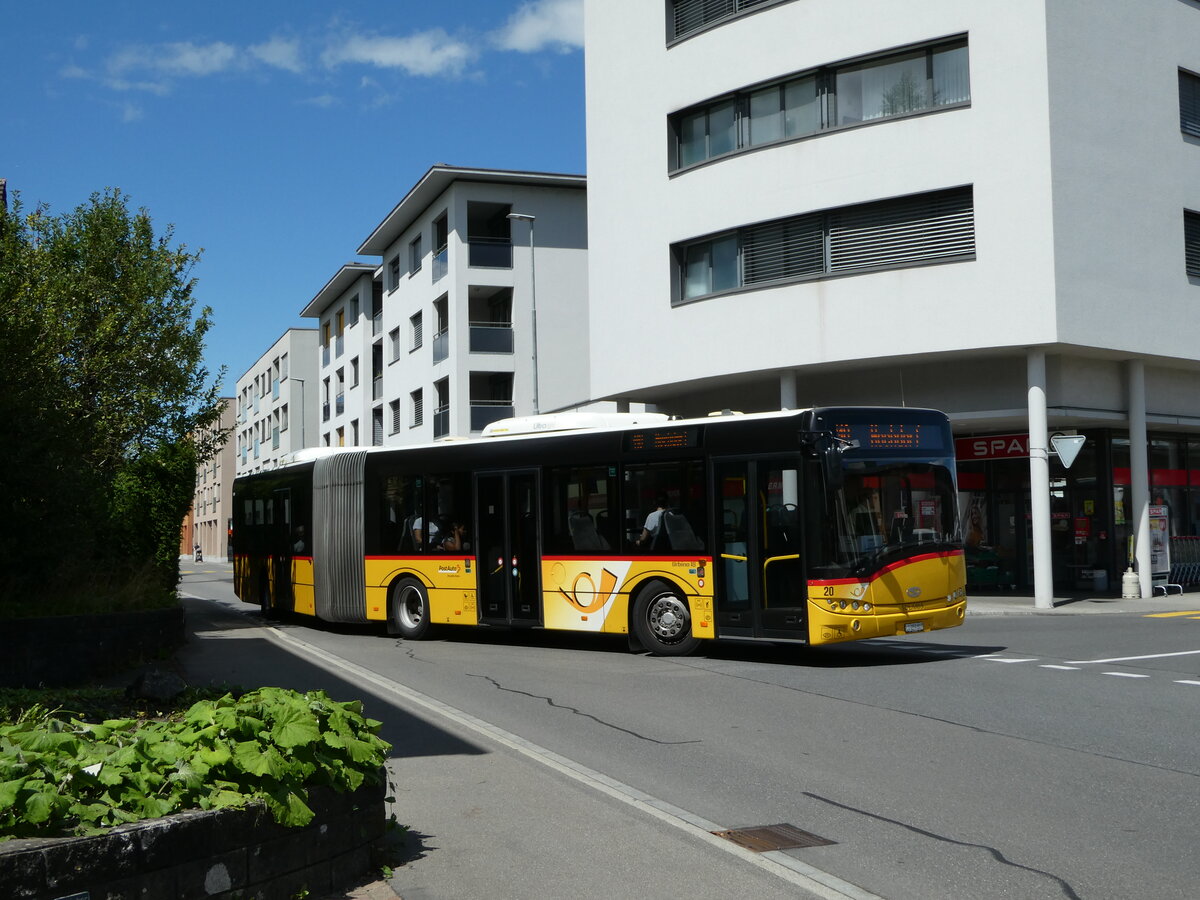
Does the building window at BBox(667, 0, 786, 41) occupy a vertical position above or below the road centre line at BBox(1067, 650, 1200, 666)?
above

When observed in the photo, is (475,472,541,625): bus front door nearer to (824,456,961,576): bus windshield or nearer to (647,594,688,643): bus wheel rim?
(647,594,688,643): bus wheel rim

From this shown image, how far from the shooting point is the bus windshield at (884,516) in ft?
43.4

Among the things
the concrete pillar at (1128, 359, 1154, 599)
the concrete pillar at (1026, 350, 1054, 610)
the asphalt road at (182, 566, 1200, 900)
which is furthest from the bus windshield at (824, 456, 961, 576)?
the concrete pillar at (1128, 359, 1154, 599)

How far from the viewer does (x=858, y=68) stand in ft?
81.0

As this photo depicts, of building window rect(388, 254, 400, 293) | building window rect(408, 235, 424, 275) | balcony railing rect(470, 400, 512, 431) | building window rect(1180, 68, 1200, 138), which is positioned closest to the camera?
building window rect(1180, 68, 1200, 138)

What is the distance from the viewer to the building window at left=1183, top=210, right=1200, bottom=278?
25281mm

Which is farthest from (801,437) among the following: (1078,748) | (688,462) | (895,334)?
(895,334)

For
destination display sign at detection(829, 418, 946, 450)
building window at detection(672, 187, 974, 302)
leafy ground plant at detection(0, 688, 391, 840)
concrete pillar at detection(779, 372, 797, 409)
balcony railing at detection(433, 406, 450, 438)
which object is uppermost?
building window at detection(672, 187, 974, 302)

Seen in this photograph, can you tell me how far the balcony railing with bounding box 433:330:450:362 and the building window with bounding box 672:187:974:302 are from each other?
18.2 m

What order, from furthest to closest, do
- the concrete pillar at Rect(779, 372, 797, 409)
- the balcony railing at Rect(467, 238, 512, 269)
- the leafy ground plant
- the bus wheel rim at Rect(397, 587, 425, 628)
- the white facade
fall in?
1. the balcony railing at Rect(467, 238, 512, 269)
2. the concrete pillar at Rect(779, 372, 797, 409)
3. the white facade
4. the bus wheel rim at Rect(397, 587, 425, 628)
5. the leafy ground plant

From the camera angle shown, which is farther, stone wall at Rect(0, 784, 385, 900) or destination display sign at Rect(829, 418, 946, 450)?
destination display sign at Rect(829, 418, 946, 450)

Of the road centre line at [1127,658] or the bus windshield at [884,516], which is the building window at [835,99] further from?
the road centre line at [1127,658]

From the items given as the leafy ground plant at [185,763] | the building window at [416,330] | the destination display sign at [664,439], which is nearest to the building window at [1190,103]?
the destination display sign at [664,439]

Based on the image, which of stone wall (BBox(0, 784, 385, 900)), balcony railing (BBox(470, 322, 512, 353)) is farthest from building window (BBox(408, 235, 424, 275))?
stone wall (BBox(0, 784, 385, 900))
